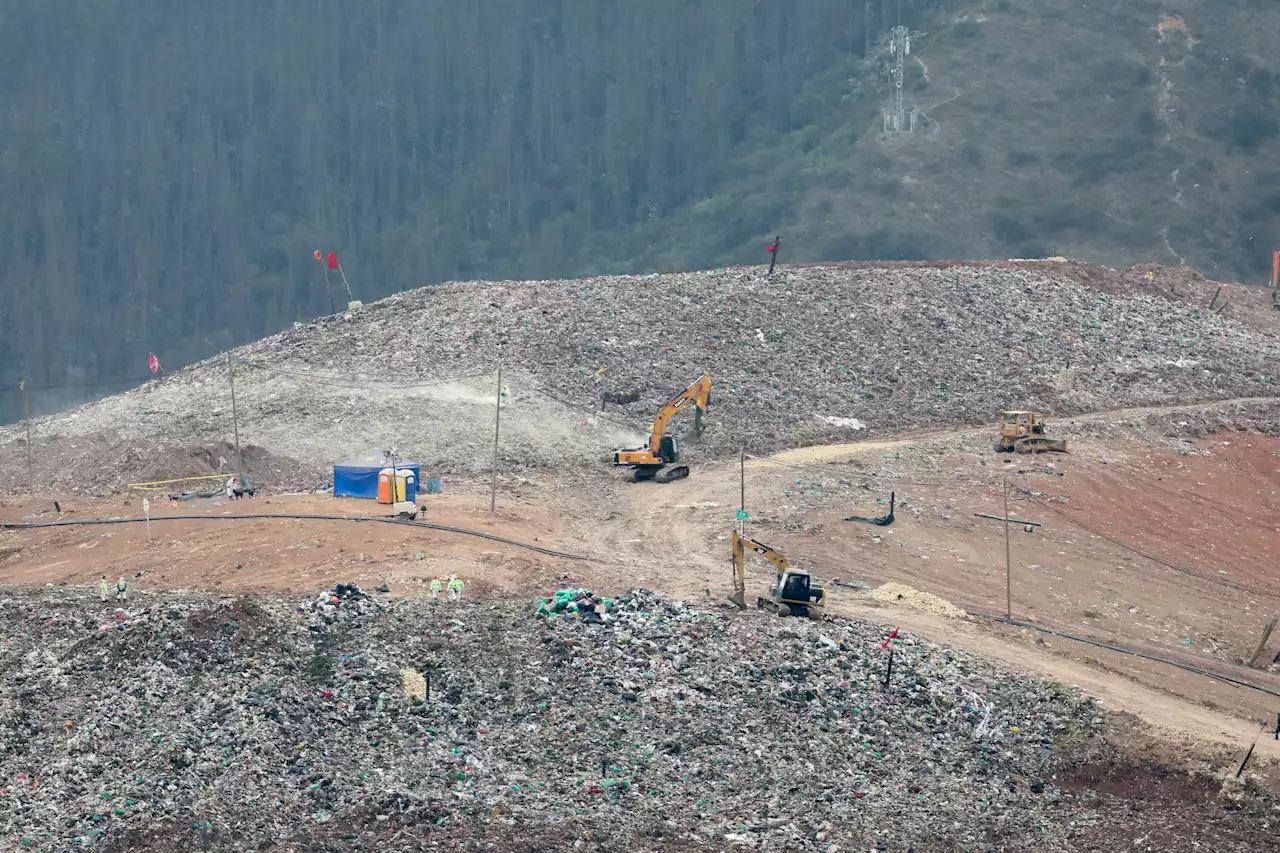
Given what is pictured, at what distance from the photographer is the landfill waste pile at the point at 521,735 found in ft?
58.0

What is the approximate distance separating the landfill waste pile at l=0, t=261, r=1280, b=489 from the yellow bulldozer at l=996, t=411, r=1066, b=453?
332cm

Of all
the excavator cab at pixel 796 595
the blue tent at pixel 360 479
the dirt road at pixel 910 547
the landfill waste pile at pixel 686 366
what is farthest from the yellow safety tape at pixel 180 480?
the excavator cab at pixel 796 595

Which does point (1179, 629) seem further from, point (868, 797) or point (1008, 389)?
point (1008, 389)

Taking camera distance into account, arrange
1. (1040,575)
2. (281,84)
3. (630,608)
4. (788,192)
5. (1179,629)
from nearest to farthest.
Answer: (630,608) → (1179,629) → (1040,575) → (788,192) → (281,84)

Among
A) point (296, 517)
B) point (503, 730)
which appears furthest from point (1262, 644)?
point (296, 517)

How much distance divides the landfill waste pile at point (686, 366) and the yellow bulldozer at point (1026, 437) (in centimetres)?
332

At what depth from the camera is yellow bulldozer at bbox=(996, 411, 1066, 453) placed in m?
35.3

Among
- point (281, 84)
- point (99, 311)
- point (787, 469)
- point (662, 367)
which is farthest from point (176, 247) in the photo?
point (787, 469)

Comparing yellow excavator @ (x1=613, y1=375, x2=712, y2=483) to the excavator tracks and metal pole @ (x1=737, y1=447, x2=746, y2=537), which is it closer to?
the excavator tracks

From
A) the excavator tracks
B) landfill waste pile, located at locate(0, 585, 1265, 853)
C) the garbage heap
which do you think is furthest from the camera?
the excavator tracks

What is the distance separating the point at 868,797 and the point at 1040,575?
10982 mm

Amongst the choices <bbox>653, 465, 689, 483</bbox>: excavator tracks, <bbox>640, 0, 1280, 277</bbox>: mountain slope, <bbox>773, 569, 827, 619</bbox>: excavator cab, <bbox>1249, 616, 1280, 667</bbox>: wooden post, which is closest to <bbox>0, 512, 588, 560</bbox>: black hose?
<bbox>773, 569, 827, 619</bbox>: excavator cab

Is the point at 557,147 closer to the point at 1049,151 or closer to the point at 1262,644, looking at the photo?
the point at 1049,151

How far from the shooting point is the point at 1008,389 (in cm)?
4031
